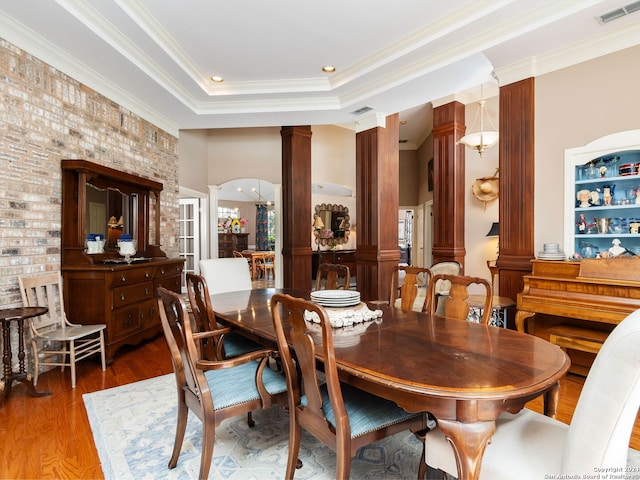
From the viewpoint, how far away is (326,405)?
1.58 meters

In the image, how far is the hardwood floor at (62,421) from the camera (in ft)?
6.28

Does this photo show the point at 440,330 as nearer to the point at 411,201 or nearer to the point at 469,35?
the point at 469,35

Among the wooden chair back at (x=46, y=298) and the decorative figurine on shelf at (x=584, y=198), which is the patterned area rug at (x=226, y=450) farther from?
the decorative figurine on shelf at (x=584, y=198)

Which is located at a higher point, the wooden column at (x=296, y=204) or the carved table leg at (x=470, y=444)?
the wooden column at (x=296, y=204)

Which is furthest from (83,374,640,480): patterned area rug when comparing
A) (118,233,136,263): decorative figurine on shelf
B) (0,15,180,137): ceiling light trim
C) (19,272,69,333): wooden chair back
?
(0,15,180,137): ceiling light trim

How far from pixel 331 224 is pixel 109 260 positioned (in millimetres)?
6319

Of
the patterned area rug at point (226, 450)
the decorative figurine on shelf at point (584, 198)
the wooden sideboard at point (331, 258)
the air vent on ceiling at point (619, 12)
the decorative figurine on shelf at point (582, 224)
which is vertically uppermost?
the air vent on ceiling at point (619, 12)

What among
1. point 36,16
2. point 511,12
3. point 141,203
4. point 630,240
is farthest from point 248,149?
point 630,240

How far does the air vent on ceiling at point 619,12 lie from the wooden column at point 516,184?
2.18 ft

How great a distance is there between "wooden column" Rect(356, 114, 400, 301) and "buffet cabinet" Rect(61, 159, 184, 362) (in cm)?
254

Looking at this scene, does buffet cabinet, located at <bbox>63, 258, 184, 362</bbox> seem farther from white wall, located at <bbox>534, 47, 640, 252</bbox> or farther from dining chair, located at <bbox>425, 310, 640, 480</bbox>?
white wall, located at <bbox>534, 47, 640, 252</bbox>

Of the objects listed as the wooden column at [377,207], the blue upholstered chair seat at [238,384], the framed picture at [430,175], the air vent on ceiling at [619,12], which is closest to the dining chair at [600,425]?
the blue upholstered chair seat at [238,384]

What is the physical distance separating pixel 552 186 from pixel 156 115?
4.72 m

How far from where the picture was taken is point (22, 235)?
3.02 meters
